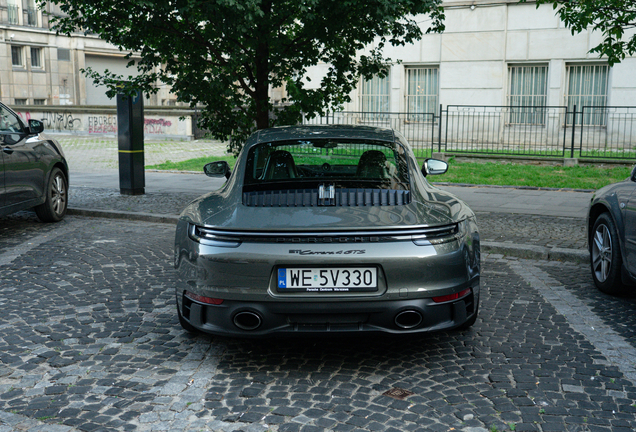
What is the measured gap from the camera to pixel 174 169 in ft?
56.0

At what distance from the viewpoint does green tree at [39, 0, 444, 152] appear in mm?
8297

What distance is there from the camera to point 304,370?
3.98m

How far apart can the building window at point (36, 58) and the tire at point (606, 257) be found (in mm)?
46094

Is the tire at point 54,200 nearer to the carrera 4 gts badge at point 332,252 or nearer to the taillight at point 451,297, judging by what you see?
the carrera 4 gts badge at point 332,252

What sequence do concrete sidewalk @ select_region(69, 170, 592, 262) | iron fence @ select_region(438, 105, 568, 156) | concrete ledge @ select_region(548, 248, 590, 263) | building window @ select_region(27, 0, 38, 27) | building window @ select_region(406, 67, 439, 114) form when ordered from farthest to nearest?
building window @ select_region(27, 0, 38, 27) < building window @ select_region(406, 67, 439, 114) < iron fence @ select_region(438, 105, 568, 156) < concrete sidewalk @ select_region(69, 170, 592, 262) < concrete ledge @ select_region(548, 248, 590, 263)

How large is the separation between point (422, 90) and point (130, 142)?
14.1m

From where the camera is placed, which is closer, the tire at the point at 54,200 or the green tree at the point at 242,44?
the green tree at the point at 242,44

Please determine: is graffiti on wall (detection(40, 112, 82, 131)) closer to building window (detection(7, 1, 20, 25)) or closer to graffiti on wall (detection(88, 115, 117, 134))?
graffiti on wall (detection(88, 115, 117, 134))

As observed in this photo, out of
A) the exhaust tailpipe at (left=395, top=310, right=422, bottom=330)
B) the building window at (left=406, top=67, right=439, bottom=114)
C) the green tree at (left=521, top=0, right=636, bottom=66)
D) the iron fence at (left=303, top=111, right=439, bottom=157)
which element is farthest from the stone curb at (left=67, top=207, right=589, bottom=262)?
the building window at (left=406, top=67, right=439, bottom=114)

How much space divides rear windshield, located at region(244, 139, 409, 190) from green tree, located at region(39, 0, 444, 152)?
353 centimetres

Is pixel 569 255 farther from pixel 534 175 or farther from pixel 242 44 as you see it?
pixel 534 175

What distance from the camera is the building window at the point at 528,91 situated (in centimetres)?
2186

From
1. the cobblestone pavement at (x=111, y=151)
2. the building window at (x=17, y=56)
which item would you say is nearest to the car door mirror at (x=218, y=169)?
the cobblestone pavement at (x=111, y=151)

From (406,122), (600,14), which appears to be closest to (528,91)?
(406,122)
